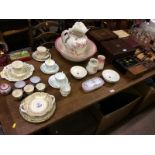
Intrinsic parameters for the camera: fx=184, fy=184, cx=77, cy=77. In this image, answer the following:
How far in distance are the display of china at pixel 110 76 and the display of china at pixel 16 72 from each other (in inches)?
21.6

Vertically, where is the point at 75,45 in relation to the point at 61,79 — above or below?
above

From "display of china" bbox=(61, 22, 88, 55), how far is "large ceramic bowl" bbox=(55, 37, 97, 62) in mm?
43

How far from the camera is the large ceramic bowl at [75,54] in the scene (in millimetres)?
1431

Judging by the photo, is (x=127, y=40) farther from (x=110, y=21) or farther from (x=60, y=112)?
(x=60, y=112)

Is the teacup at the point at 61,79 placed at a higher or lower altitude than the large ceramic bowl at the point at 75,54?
lower

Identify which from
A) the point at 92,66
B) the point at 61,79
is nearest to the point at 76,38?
the point at 92,66

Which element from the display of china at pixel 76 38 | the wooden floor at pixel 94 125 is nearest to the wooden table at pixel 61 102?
the display of china at pixel 76 38

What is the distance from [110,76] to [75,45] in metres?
0.35

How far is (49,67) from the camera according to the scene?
1364 mm

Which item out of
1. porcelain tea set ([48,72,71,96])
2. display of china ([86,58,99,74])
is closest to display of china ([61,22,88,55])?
display of china ([86,58,99,74])

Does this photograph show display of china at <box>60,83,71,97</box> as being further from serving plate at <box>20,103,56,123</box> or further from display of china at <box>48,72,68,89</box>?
serving plate at <box>20,103,56,123</box>

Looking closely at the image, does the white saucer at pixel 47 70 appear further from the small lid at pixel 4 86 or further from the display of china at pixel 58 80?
the small lid at pixel 4 86

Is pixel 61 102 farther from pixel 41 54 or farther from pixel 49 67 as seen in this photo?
pixel 41 54
